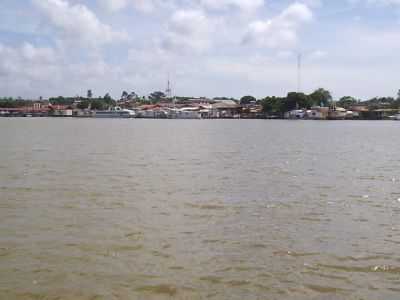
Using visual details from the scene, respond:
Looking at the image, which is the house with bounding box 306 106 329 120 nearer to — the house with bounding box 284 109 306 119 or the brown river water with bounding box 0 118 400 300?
the house with bounding box 284 109 306 119

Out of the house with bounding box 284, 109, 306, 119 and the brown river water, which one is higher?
the house with bounding box 284, 109, 306, 119

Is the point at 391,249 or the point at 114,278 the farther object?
the point at 391,249

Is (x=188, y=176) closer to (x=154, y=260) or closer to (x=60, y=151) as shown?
(x=154, y=260)

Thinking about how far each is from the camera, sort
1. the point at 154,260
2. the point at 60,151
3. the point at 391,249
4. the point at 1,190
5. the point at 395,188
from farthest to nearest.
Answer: the point at 60,151 < the point at 395,188 < the point at 1,190 < the point at 391,249 < the point at 154,260

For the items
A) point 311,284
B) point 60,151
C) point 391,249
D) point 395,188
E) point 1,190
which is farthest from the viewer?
point 60,151

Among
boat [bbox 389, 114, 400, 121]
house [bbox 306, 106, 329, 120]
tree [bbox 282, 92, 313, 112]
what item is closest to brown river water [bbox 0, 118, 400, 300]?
house [bbox 306, 106, 329, 120]

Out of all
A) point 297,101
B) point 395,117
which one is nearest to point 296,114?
point 297,101

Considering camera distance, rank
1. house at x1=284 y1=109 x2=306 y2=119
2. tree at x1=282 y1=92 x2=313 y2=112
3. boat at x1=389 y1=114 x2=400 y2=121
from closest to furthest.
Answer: house at x1=284 y1=109 x2=306 y2=119 → boat at x1=389 y1=114 x2=400 y2=121 → tree at x1=282 y1=92 x2=313 y2=112

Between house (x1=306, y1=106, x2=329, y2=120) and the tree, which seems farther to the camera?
the tree

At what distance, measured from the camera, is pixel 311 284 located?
9.30 meters

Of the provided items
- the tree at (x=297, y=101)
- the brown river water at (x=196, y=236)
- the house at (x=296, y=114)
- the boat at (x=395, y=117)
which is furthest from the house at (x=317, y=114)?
the brown river water at (x=196, y=236)

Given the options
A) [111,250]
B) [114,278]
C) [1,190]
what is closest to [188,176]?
[1,190]

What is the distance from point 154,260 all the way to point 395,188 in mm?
13981

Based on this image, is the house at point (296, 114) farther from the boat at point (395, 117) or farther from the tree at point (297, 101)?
the boat at point (395, 117)
